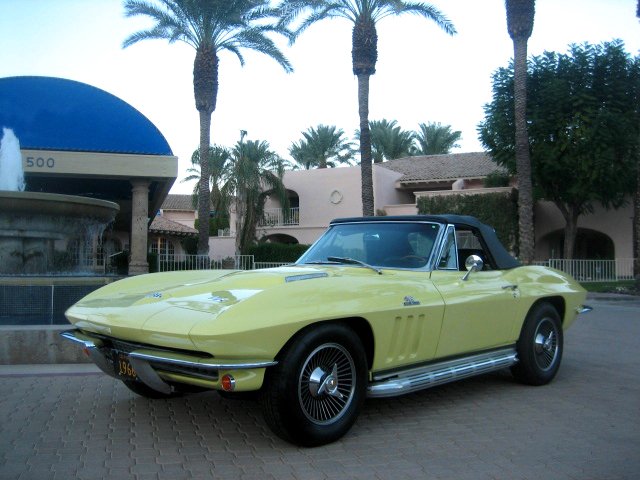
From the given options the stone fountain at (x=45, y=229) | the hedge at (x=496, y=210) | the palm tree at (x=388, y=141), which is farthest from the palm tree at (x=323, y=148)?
the stone fountain at (x=45, y=229)

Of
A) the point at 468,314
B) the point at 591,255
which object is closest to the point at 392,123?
the point at 591,255

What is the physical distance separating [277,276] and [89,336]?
1.43 m

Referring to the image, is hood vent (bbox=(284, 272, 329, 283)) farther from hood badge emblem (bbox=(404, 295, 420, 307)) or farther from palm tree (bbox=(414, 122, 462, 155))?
palm tree (bbox=(414, 122, 462, 155))

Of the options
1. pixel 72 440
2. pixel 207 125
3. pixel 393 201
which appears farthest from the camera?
pixel 393 201

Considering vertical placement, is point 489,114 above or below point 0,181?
above

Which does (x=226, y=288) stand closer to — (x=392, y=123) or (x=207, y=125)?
(x=207, y=125)

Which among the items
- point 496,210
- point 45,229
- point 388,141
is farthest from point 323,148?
point 45,229

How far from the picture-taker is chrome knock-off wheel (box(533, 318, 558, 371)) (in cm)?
600

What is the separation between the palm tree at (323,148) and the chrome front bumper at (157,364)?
141 feet

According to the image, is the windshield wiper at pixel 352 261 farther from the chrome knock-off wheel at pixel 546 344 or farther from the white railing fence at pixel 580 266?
the white railing fence at pixel 580 266

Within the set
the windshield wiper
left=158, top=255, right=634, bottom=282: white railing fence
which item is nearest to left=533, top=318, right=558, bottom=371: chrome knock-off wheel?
the windshield wiper

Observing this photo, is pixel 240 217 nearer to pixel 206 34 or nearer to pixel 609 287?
pixel 206 34

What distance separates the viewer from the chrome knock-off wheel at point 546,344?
19.7ft

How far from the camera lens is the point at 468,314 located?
5051 mm
